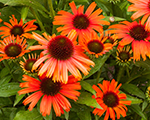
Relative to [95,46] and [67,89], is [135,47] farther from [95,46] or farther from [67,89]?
[67,89]

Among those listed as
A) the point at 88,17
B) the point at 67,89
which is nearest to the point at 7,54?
the point at 67,89

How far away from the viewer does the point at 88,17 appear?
3.28 feet

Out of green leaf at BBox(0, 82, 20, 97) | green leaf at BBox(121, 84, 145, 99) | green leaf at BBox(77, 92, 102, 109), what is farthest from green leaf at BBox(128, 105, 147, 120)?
green leaf at BBox(0, 82, 20, 97)

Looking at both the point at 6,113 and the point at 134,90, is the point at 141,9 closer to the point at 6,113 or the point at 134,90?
the point at 134,90

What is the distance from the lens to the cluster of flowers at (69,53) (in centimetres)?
70

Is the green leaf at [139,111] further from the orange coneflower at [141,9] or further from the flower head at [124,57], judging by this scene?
the orange coneflower at [141,9]

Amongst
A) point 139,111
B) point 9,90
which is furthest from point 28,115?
point 139,111

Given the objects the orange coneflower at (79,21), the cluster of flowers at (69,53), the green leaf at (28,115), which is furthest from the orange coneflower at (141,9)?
the green leaf at (28,115)

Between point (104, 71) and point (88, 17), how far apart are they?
49 centimetres

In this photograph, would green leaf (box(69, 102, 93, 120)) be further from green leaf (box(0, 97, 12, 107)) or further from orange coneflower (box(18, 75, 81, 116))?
green leaf (box(0, 97, 12, 107))

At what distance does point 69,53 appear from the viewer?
735mm

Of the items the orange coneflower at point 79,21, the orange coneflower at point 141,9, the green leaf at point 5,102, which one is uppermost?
the orange coneflower at point 141,9

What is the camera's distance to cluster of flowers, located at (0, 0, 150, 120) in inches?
27.4

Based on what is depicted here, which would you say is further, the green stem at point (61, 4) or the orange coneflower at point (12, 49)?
the green stem at point (61, 4)
